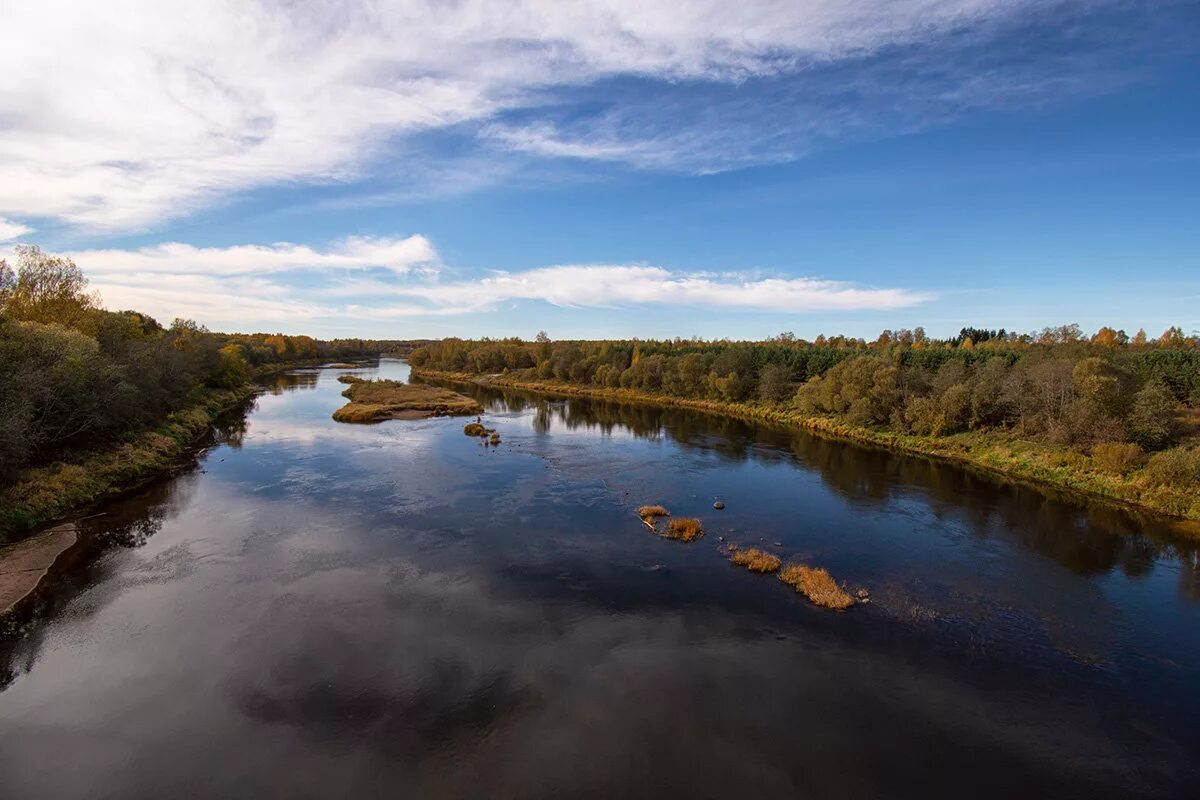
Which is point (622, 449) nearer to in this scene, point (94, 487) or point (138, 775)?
point (94, 487)

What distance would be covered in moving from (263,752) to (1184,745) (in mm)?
23519

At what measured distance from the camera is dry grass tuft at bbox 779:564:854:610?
2153cm

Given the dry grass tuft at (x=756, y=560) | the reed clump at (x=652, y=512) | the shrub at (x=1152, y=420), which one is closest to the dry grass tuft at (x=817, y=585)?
the dry grass tuft at (x=756, y=560)

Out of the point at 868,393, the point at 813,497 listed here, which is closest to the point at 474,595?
the point at 813,497

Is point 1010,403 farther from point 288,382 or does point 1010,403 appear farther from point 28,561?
point 288,382

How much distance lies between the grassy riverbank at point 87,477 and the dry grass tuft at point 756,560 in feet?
107

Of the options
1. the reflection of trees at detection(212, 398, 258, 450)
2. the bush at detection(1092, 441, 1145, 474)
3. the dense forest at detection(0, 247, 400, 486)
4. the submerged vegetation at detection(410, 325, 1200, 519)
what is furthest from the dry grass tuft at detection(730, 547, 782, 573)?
the reflection of trees at detection(212, 398, 258, 450)

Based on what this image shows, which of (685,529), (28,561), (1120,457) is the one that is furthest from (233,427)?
(1120,457)

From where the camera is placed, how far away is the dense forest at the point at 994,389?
3997 cm

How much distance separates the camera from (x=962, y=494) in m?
38.8

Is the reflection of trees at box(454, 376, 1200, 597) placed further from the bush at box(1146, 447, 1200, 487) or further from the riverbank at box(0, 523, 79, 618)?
the riverbank at box(0, 523, 79, 618)

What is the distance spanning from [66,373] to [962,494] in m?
55.8

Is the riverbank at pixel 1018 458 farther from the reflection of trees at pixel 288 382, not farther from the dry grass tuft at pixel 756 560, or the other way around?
the reflection of trees at pixel 288 382

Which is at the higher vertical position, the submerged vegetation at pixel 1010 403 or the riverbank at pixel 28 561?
the submerged vegetation at pixel 1010 403
